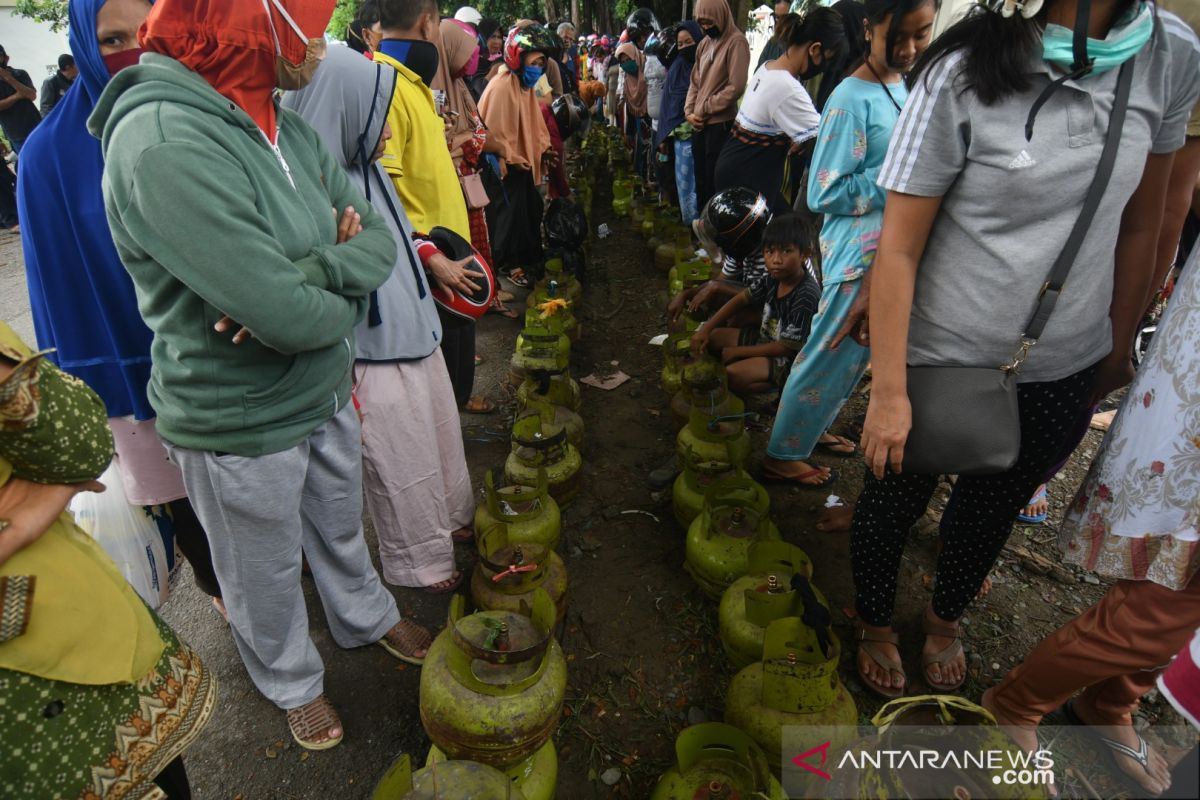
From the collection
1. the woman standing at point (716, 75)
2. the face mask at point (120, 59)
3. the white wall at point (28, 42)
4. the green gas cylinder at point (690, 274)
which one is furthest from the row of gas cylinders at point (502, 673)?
the white wall at point (28, 42)

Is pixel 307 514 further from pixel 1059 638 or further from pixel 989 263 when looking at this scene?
pixel 1059 638

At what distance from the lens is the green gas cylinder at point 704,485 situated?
2.66 metres

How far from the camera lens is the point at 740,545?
2566 mm

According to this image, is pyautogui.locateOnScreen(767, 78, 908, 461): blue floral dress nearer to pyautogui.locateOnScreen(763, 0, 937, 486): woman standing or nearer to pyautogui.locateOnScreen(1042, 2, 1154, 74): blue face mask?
pyautogui.locateOnScreen(763, 0, 937, 486): woman standing

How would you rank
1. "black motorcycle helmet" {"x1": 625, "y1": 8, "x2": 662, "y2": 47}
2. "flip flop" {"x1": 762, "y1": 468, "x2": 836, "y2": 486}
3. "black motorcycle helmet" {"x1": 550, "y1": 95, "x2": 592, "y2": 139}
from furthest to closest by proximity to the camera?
"black motorcycle helmet" {"x1": 625, "y1": 8, "x2": 662, "y2": 47}
"black motorcycle helmet" {"x1": 550, "y1": 95, "x2": 592, "y2": 139}
"flip flop" {"x1": 762, "y1": 468, "x2": 836, "y2": 486}

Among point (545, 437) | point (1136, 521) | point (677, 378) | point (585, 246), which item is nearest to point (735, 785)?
point (1136, 521)

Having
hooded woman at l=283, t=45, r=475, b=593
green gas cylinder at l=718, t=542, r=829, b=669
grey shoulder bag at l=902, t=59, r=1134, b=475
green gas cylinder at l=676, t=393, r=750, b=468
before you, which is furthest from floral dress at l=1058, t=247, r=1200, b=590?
hooded woman at l=283, t=45, r=475, b=593

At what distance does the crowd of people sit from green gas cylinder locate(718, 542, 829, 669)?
0.26 m

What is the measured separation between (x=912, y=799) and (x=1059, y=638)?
1.02m

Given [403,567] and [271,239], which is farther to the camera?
[403,567]

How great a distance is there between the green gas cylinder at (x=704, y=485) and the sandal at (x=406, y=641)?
4.13ft

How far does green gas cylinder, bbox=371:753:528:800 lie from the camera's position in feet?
4.51

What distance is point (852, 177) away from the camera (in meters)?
2.68

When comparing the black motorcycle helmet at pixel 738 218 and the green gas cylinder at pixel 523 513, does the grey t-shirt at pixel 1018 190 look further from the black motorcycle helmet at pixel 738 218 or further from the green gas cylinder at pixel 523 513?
the black motorcycle helmet at pixel 738 218
